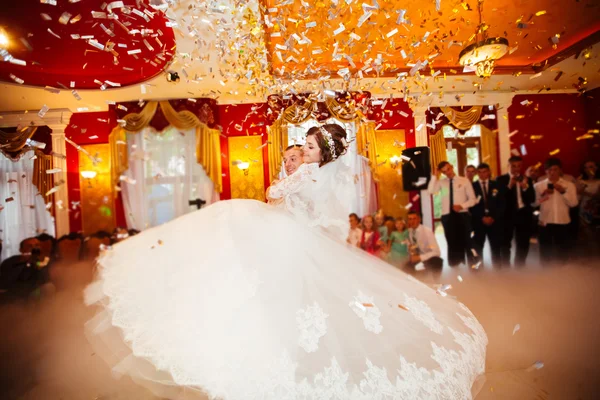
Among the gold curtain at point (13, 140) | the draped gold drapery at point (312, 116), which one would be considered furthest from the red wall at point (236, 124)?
the gold curtain at point (13, 140)

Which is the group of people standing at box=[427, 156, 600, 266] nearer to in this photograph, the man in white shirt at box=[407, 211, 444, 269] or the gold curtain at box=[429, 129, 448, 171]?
the gold curtain at box=[429, 129, 448, 171]

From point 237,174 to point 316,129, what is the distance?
4.46 metres

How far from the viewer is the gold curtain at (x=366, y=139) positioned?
542cm

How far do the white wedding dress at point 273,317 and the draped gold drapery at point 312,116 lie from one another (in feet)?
8.14

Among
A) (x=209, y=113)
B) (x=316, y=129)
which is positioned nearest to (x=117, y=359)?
(x=316, y=129)

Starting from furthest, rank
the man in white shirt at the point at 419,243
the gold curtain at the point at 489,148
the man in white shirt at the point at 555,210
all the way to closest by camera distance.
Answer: the gold curtain at the point at 489,148
the man in white shirt at the point at 555,210
the man in white shirt at the point at 419,243

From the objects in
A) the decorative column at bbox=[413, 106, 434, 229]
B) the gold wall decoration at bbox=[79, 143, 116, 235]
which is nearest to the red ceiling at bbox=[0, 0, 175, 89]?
the gold wall decoration at bbox=[79, 143, 116, 235]

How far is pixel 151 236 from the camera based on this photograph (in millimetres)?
2078

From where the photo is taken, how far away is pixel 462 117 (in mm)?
4492

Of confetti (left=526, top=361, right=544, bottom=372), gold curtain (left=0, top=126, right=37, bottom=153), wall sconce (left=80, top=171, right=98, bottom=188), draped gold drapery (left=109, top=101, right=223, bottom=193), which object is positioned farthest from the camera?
draped gold drapery (left=109, top=101, right=223, bottom=193)

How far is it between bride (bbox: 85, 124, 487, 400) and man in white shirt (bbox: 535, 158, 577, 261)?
11.5 ft

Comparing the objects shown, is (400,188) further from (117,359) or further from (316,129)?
(117,359)

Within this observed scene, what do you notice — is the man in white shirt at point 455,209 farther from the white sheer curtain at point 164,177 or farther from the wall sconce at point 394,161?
the white sheer curtain at point 164,177

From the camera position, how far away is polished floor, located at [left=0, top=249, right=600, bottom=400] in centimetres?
187
